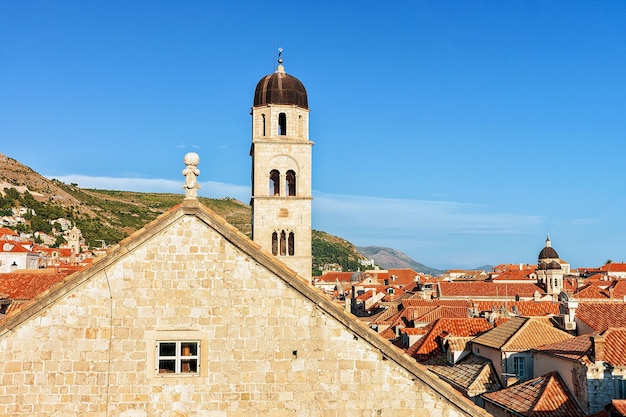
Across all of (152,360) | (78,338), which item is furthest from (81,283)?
(152,360)

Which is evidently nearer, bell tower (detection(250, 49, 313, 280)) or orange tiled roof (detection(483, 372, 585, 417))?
orange tiled roof (detection(483, 372, 585, 417))

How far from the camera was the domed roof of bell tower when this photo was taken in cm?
3550

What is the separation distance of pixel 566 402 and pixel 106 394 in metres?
17.5

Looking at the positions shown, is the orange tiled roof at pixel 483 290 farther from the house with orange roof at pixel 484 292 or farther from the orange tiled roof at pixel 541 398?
the orange tiled roof at pixel 541 398

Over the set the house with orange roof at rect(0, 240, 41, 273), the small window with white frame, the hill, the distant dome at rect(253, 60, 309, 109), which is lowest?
the small window with white frame

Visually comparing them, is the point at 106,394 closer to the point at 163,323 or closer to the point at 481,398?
the point at 163,323

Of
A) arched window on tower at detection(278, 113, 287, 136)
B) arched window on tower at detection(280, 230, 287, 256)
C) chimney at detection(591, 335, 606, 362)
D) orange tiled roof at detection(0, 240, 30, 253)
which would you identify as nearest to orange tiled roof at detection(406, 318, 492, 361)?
arched window on tower at detection(280, 230, 287, 256)

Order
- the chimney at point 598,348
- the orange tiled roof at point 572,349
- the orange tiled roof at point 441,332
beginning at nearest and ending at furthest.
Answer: the chimney at point 598,348 → the orange tiled roof at point 572,349 → the orange tiled roof at point 441,332

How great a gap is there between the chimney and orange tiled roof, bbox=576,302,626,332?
792 centimetres

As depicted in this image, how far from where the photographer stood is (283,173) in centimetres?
3534

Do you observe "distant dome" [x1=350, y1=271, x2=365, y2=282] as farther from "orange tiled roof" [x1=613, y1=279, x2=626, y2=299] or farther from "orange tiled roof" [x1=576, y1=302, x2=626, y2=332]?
"orange tiled roof" [x1=576, y1=302, x2=626, y2=332]

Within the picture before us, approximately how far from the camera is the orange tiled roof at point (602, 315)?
29.8 meters

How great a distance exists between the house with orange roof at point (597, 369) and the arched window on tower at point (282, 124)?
1931 cm

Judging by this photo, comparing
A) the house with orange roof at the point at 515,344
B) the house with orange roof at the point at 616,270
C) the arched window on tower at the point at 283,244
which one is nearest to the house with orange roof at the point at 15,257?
the arched window on tower at the point at 283,244
